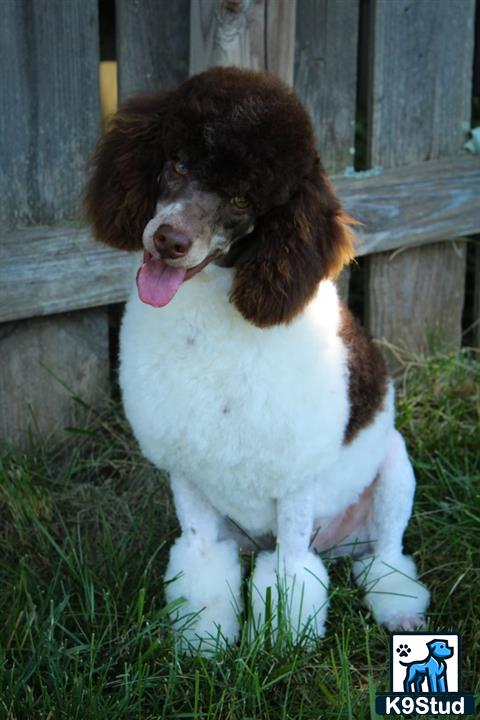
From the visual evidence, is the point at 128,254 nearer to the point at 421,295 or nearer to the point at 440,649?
the point at 421,295

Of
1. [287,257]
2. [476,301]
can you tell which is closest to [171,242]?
[287,257]

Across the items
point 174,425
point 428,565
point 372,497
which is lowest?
point 428,565

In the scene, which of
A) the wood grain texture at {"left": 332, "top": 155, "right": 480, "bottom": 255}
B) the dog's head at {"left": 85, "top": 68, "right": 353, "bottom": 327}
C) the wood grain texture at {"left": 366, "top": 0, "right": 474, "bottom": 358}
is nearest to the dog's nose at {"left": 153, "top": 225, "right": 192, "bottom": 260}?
the dog's head at {"left": 85, "top": 68, "right": 353, "bottom": 327}

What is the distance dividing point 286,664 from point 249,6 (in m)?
1.94

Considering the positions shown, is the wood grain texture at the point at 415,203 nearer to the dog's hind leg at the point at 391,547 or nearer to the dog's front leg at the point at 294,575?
the dog's hind leg at the point at 391,547

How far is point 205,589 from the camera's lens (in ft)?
9.29

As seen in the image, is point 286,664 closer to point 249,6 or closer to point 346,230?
point 346,230

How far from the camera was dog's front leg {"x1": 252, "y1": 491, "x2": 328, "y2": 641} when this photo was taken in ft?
9.02

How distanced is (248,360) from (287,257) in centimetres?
30

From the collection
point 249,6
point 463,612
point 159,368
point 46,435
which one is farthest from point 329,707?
point 249,6

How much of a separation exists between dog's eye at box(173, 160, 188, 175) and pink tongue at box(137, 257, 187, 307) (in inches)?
8.3

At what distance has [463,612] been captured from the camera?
2.91 metres

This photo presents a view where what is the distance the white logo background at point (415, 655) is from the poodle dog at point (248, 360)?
0.28 m

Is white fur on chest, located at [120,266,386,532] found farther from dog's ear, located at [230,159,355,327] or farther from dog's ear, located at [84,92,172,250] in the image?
dog's ear, located at [84,92,172,250]
